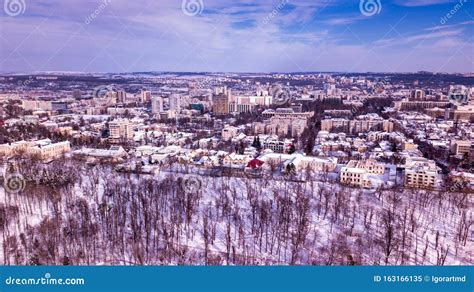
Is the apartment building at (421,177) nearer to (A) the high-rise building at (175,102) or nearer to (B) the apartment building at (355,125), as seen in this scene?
(B) the apartment building at (355,125)

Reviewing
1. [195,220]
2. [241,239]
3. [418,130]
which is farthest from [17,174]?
[418,130]

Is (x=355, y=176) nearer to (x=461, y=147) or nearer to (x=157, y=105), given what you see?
(x=461, y=147)

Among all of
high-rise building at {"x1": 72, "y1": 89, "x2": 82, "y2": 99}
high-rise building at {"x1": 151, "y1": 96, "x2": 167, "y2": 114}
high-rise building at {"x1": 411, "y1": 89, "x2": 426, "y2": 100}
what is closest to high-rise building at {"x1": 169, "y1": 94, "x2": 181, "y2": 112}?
high-rise building at {"x1": 151, "y1": 96, "x2": 167, "y2": 114}

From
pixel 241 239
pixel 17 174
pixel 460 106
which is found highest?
pixel 460 106

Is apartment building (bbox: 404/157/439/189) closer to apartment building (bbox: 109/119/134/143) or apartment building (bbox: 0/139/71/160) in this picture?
apartment building (bbox: 0/139/71/160)

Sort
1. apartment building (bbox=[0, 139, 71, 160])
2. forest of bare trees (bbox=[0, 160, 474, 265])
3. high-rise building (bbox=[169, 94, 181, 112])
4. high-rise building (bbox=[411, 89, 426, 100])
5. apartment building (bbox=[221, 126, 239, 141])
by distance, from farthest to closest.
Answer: high-rise building (bbox=[411, 89, 426, 100]) < high-rise building (bbox=[169, 94, 181, 112]) < apartment building (bbox=[221, 126, 239, 141]) < apartment building (bbox=[0, 139, 71, 160]) < forest of bare trees (bbox=[0, 160, 474, 265])

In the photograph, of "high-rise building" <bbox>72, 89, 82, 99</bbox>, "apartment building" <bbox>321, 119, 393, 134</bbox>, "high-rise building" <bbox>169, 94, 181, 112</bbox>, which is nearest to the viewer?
"apartment building" <bbox>321, 119, 393, 134</bbox>

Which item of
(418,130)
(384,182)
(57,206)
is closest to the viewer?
(57,206)

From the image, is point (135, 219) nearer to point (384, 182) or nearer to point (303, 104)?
point (384, 182)
